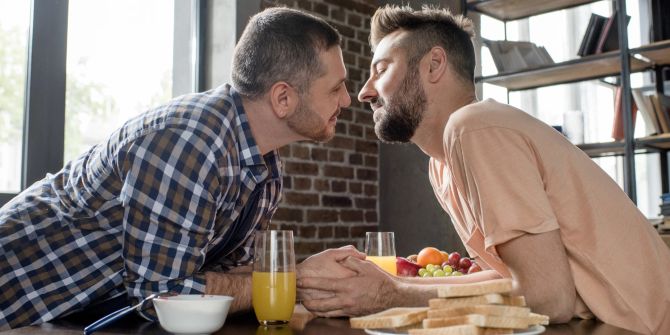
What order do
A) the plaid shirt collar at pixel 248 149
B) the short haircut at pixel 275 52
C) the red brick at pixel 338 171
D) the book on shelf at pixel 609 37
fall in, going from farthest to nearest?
the red brick at pixel 338 171 < the book on shelf at pixel 609 37 < the short haircut at pixel 275 52 < the plaid shirt collar at pixel 248 149

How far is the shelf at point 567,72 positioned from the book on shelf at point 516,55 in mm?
55

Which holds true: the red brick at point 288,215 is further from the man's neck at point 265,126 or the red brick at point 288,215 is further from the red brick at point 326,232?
the man's neck at point 265,126

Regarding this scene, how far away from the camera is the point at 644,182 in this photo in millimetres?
3410

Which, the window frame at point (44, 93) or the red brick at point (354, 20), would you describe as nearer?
the window frame at point (44, 93)

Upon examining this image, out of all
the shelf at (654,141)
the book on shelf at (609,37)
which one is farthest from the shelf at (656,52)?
the shelf at (654,141)

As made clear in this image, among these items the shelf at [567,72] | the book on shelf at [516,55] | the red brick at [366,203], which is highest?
the book on shelf at [516,55]

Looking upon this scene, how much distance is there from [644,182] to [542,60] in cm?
78

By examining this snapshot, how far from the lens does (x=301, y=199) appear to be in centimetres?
371

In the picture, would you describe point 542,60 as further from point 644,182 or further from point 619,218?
point 619,218

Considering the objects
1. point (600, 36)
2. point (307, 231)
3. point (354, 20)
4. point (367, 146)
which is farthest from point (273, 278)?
point (354, 20)

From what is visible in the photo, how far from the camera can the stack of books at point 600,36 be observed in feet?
10.9

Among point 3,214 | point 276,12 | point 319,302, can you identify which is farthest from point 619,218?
point 3,214

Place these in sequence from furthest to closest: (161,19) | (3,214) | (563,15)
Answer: (563,15) → (161,19) → (3,214)

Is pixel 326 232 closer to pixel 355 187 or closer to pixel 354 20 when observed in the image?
pixel 355 187
